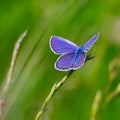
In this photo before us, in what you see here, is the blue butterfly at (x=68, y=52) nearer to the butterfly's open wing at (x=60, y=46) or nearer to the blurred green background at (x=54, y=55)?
the butterfly's open wing at (x=60, y=46)

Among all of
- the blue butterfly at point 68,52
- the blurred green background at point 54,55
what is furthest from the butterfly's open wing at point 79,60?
the blurred green background at point 54,55

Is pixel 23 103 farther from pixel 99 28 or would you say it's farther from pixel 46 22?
pixel 99 28

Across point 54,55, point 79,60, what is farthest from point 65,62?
point 54,55

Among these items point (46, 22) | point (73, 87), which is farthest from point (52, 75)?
point (46, 22)

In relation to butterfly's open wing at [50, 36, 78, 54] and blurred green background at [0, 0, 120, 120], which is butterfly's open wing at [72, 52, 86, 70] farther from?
blurred green background at [0, 0, 120, 120]

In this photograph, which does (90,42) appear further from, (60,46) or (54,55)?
(54,55)

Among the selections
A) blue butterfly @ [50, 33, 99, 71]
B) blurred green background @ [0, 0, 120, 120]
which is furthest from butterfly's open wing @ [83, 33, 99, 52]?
blurred green background @ [0, 0, 120, 120]
